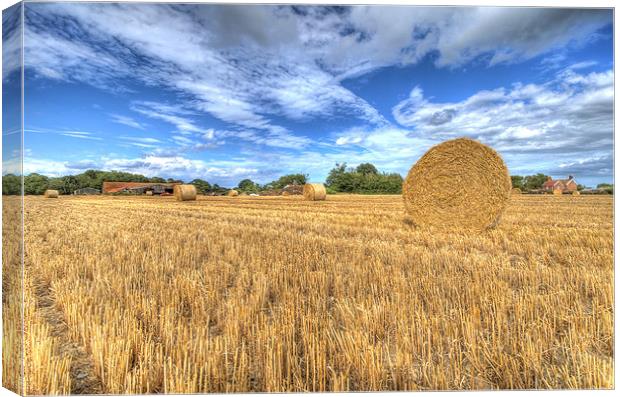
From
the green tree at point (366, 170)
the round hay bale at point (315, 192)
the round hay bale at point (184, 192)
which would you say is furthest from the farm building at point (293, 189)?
the round hay bale at point (184, 192)

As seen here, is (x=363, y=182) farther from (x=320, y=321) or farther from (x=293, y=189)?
(x=320, y=321)

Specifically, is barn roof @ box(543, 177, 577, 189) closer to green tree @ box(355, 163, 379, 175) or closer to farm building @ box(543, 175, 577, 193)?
farm building @ box(543, 175, 577, 193)

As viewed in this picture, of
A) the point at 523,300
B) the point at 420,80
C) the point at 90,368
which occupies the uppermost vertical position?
the point at 420,80

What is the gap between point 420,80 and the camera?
3021 mm

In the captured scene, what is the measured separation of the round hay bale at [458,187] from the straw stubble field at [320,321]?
5.92 ft

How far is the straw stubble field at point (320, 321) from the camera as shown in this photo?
1.59 metres

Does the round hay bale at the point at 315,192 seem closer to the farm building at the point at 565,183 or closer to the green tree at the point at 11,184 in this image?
the farm building at the point at 565,183

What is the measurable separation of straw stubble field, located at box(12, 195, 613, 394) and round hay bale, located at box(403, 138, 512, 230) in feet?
5.92

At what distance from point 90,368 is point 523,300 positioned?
232 cm

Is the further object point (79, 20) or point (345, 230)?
point (345, 230)

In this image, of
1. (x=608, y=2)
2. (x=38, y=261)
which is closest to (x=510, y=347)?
(x=608, y=2)

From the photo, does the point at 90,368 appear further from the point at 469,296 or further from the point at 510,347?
the point at 469,296

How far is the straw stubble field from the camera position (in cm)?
159

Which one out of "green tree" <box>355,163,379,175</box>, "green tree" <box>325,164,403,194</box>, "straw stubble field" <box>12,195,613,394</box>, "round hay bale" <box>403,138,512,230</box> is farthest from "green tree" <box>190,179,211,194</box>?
"green tree" <box>355,163,379,175</box>
